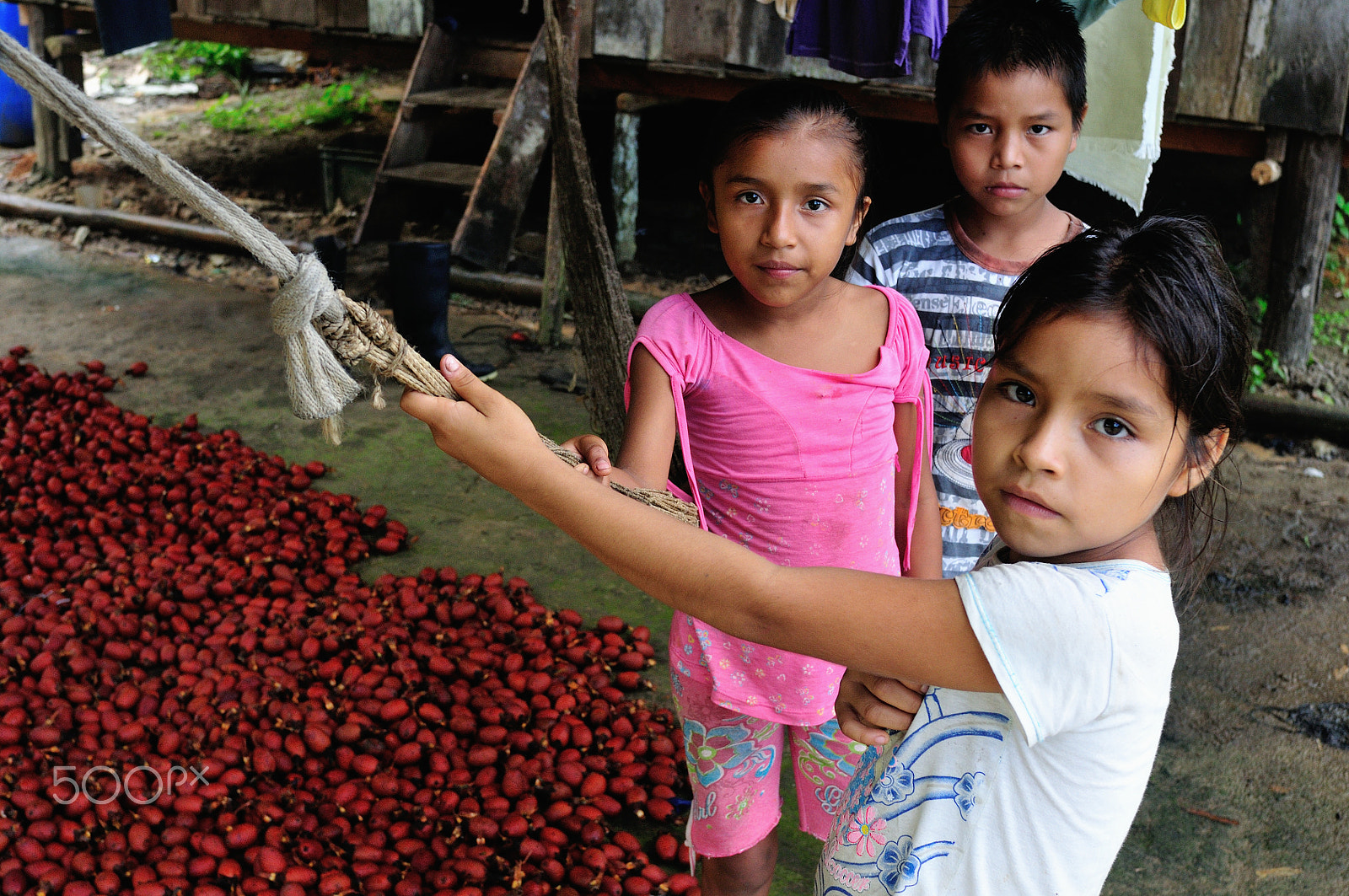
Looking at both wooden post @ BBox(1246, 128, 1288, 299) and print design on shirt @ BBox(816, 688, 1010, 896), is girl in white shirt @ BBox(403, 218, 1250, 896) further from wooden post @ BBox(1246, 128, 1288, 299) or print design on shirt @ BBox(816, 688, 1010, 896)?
wooden post @ BBox(1246, 128, 1288, 299)

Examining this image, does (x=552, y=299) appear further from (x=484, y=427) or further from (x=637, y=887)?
(x=484, y=427)

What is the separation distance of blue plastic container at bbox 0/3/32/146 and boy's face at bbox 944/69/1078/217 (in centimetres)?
860

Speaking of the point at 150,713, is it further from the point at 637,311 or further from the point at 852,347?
the point at 637,311

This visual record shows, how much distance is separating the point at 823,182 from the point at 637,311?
3.58m

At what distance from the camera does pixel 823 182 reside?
119 cm

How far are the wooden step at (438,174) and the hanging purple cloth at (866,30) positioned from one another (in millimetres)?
2769

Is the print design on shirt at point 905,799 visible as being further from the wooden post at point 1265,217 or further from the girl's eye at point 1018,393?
the wooden post at point 1265,217

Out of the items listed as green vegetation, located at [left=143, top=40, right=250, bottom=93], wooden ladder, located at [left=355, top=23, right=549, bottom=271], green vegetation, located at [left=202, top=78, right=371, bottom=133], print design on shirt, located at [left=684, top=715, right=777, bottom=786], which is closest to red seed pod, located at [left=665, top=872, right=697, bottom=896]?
print design on shirt, located at [left=684, top=715, right=777, bottom=786]

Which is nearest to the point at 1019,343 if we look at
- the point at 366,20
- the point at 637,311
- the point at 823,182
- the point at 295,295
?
the point at 823,182

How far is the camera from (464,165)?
210 inches

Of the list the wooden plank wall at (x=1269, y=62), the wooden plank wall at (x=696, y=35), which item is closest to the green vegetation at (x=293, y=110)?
the wooden plank wall at (x=696, y=35)

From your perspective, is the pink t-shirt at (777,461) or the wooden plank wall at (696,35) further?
the wooden plank wall at (696,35)

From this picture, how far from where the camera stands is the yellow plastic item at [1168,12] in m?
1.87

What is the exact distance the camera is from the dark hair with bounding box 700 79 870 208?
3.92 feet
